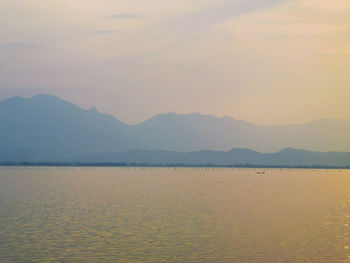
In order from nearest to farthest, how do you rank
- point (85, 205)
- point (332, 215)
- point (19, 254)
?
1. point (19, 254)
2. point (332, 215)
3. point (85, 205)

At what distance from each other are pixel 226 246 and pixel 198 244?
2.49 meters

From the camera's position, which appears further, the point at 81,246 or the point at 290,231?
the point at 290,231

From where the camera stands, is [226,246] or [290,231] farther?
[290,231]

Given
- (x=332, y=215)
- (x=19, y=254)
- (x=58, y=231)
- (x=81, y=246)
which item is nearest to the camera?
(x=19, y=254)

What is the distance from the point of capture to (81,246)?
41906 millimetres

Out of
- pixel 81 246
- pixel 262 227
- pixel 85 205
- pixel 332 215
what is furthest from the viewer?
pixel 85 205

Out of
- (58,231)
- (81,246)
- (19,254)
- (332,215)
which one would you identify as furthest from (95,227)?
(332,215)

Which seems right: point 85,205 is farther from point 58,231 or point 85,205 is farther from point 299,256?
point 299,256

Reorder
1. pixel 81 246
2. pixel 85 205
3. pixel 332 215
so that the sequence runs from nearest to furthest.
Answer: pixel 81 246, pixel 332 215, pixel 85 205

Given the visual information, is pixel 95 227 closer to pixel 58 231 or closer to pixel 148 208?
pixel 58 231

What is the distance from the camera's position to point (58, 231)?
49656 mm

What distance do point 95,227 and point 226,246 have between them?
1576cm

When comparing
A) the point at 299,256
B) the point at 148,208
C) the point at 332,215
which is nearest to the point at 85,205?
the point at 148,208

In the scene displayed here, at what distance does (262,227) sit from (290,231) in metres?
3.48
